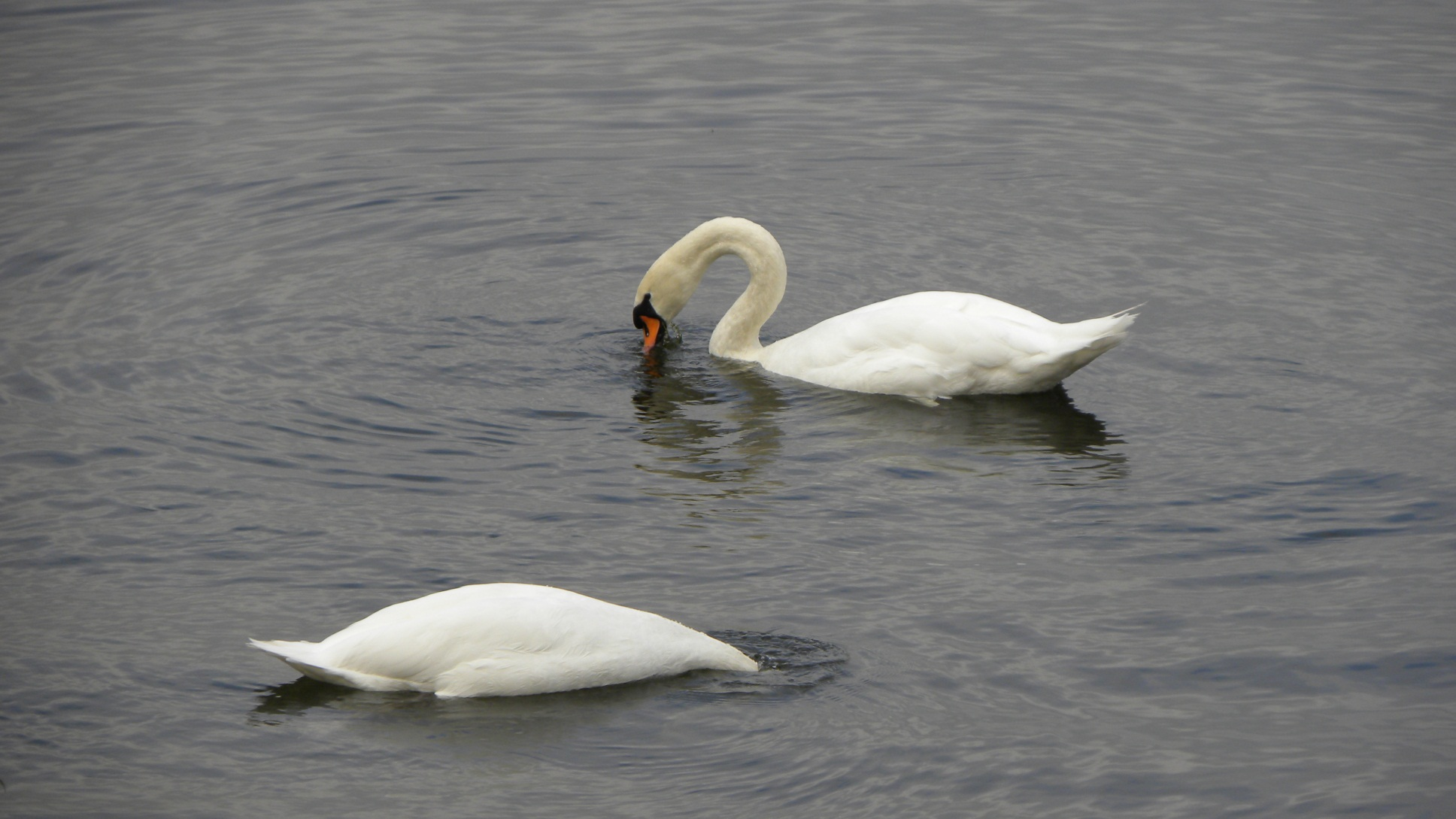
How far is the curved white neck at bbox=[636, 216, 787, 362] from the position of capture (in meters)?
13.7

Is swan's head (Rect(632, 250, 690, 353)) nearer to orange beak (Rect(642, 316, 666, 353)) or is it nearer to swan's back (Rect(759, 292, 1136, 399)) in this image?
orange beak (Rect(642, 316, 666, 353))

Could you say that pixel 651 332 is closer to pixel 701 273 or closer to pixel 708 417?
pixel 701 273

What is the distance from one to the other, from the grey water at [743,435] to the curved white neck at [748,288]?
38cm

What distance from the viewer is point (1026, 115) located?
1966cm

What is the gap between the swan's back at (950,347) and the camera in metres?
12.1

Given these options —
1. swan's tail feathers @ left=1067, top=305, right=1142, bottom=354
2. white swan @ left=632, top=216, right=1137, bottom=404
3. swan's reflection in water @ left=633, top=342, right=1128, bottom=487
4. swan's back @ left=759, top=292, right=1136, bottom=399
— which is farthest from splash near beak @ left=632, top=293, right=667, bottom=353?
swan's tail feathers @ left=1067, top=305, right=1142, bottom=354

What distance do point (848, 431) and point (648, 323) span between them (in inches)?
97.8

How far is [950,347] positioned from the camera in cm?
1230

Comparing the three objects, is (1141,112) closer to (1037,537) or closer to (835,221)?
(835,221)

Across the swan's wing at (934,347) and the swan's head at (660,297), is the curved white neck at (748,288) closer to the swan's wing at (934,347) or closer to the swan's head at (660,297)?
the swan's head at (660,297)

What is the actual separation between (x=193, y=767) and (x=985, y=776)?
10.9ft

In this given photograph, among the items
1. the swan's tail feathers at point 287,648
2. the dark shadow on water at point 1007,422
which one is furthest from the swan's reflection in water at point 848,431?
the swan's tail feathers at point 287,648

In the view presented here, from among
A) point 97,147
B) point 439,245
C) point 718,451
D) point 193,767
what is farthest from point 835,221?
point 193,767

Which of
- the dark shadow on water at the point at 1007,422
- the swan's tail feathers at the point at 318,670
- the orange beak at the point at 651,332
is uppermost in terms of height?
the orange beak at the point at 651,332
